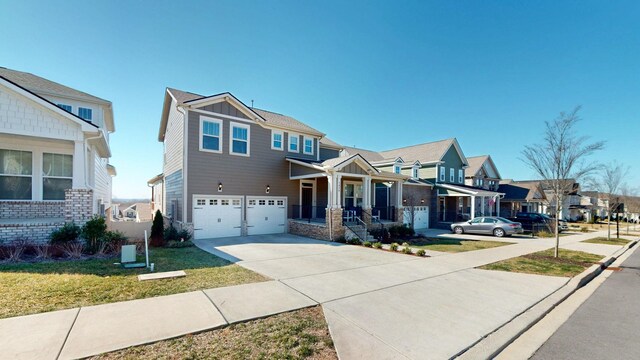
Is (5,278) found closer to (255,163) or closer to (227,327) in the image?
(227,327)

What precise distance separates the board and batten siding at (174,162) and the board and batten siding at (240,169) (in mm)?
725

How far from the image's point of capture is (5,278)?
247 inches

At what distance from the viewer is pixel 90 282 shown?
6191 mm

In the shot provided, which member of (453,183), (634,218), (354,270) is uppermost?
(453,183)

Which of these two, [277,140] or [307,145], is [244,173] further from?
[307,145]

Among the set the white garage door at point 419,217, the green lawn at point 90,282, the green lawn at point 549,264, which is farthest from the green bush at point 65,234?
the white garage door at point 419,217

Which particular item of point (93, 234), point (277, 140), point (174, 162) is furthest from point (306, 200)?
point (93, 234)

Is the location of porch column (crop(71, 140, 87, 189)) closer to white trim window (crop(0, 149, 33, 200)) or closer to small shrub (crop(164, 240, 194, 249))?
white trim window (crop(0, 149, 33, 200))

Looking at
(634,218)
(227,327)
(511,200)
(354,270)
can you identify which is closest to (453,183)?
(511,200)

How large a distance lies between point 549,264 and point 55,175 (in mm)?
19286

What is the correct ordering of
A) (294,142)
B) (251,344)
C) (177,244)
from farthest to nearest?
(294,142), (177,244), (251,344)

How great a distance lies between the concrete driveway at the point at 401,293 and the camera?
4047 mm

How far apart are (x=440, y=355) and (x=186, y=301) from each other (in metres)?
4.36

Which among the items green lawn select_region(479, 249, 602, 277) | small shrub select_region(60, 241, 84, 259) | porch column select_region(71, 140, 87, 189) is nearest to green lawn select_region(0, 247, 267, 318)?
small shrub select_region(60, 241, 84, 259)
